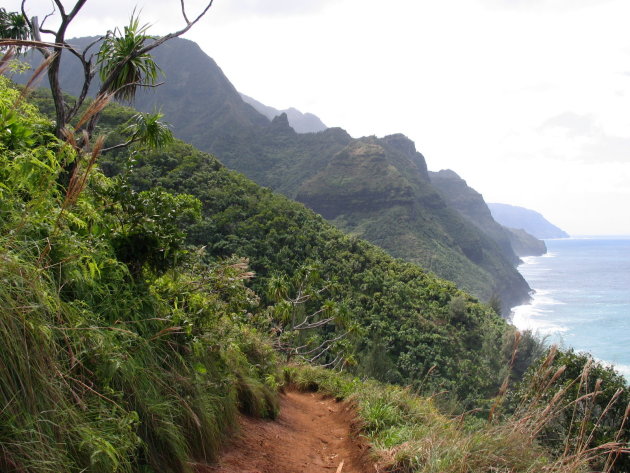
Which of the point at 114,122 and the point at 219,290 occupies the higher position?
the point at 114,122

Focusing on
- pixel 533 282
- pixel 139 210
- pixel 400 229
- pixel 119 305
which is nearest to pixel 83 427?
pixel 119 305

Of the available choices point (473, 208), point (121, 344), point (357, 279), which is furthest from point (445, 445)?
point (473, 208)

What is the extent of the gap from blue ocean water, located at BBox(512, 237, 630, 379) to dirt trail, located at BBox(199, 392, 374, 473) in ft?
83.3

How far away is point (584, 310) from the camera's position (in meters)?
93.3

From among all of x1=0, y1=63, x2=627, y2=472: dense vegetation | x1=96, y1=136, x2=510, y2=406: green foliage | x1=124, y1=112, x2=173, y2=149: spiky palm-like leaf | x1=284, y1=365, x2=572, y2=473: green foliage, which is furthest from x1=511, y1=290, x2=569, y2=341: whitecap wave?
x1=124, y1=112, x2=173, y2=149: spiky palm-like leaf

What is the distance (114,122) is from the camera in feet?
145

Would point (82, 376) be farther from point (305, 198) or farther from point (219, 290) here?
point (305, 198)

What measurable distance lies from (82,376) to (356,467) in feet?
10.1

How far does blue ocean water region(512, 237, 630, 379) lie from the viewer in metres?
64.0

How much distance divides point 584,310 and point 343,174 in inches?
2358

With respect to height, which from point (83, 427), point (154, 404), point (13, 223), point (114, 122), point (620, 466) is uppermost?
point (114, 122)

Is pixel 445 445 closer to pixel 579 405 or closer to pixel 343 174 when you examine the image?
pixel 579 405

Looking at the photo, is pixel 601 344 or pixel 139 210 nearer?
pixel 139 210

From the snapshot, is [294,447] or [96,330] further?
[294,447]
